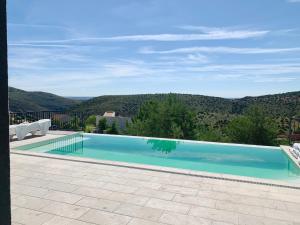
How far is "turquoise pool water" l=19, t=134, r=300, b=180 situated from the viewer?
7.15 metres

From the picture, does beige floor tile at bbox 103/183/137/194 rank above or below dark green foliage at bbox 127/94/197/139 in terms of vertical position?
below

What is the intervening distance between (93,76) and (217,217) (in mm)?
21454

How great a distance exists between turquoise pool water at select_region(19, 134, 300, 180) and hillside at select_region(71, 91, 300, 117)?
9.74 m

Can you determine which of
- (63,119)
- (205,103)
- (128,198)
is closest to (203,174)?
Result: (128,198)

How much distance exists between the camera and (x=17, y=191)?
4.16 m

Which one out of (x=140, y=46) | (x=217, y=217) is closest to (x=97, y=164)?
(x=217, y=217)

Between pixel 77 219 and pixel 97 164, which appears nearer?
pixel 77 219

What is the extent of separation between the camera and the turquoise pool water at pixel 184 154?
282 inches

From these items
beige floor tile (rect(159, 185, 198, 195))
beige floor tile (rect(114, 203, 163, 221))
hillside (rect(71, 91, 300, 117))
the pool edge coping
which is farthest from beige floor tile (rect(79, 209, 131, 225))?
hillside (rect(71, 91, 300, 117))

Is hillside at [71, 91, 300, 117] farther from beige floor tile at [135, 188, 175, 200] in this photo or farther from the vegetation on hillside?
beige floor tile at [135, 188, 175, 200]

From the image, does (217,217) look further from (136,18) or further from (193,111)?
(193,111)

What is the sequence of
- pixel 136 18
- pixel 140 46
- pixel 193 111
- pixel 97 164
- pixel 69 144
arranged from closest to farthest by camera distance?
pixel 97 164 → pixel 69 144 → pixel 136 18 → pixel 193 111 → pixel 140 46

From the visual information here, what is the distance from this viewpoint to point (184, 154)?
8.54 meters

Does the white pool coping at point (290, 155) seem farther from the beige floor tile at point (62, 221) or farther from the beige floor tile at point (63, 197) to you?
the beige floor tile at point (62, 221)
